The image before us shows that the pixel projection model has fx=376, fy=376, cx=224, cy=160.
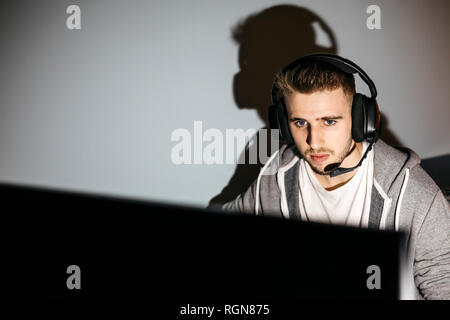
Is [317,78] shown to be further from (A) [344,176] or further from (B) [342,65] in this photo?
(A) [344,176]

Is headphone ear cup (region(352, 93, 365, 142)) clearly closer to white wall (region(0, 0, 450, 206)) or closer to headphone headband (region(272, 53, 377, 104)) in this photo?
headphone headband (region(272, 53, 377, 104))

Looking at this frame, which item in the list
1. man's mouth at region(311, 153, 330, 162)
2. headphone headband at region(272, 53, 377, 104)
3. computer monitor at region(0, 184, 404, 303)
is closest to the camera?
headphone headband at region(272, 53, 377, 104)

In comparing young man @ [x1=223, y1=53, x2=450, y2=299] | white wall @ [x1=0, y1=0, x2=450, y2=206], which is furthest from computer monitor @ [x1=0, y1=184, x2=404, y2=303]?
young man @ [x1=223, y1=53, x2=450, y2=299]

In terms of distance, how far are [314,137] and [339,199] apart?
0.24m

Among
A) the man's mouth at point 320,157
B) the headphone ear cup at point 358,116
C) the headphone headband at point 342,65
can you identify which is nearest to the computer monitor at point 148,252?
the man's mouth at point 320,157

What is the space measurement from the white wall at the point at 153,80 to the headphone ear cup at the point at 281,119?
34 cm

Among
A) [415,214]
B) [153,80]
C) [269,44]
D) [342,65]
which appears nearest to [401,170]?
[415,214]

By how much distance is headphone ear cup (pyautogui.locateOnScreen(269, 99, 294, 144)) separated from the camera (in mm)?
1269

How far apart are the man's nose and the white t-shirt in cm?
14

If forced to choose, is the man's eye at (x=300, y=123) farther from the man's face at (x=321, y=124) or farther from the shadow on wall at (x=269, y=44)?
the shadow on wall at (x=269, y=44)

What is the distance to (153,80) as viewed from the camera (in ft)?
5.15
